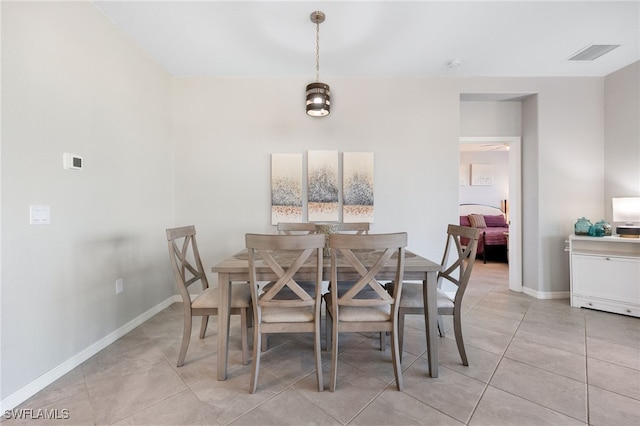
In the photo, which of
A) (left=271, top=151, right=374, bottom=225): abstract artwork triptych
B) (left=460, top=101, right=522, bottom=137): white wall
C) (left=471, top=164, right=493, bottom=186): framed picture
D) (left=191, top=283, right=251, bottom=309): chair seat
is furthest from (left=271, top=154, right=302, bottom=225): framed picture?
(left=471, top=164, right=493, bottom=186): framed picture

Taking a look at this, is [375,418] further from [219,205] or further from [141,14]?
[141,14]

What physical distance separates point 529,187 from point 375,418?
11.3ft

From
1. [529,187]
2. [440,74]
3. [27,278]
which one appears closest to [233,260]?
[27,278]

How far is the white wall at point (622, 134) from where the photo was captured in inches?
115

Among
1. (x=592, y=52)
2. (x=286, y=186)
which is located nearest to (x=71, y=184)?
(x=286, y=186)

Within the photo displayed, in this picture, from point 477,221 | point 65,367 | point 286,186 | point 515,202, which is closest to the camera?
point 65,367

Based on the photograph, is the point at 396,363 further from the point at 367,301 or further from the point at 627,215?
the point at 627,215

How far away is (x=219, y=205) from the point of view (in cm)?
318

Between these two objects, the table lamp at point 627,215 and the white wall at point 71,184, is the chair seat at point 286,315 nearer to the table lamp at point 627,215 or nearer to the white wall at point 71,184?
the white wall at point 71,184

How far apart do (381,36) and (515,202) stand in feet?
9.09

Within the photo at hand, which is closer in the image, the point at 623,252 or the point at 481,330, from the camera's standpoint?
the point at 481,330

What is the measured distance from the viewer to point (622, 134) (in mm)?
3020

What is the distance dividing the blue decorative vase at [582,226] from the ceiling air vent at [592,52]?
1778 mm

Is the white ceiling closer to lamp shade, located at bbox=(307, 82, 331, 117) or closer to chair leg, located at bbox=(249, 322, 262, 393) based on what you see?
lamp shade, located at bbox=(307, 82, 331, 117)
